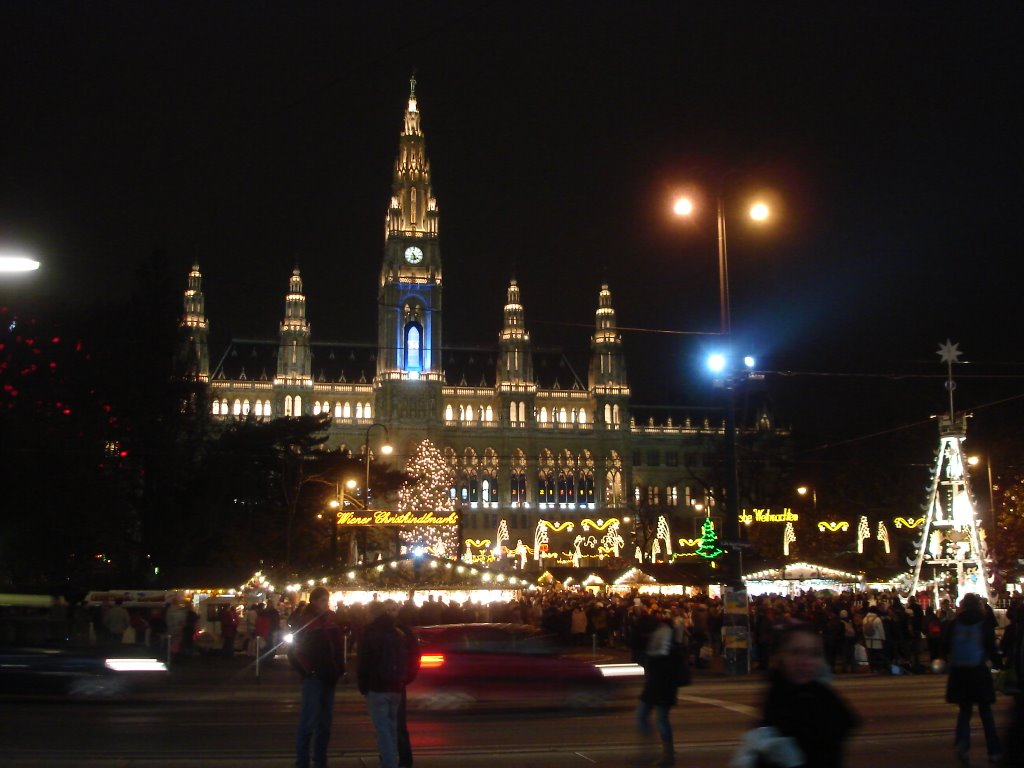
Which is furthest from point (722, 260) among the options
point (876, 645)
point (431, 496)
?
point (431, 496)

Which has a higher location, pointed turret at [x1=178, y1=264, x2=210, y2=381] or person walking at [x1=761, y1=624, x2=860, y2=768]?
pointed turret at [x1=178, y1=264, x2=210, y2=381]

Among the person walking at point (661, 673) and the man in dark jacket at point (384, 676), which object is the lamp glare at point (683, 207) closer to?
the person walking at point (661, 673)

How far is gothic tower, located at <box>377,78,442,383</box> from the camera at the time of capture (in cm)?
9931

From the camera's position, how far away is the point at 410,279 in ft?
329

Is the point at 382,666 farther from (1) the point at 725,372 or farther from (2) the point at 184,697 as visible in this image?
(1) the point at 725,372

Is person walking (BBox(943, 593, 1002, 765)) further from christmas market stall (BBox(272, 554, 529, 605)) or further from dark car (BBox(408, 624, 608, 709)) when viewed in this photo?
christmas market stall (BBox(272, 554, 529, 605))

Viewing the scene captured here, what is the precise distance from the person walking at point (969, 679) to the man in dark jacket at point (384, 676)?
180 inches

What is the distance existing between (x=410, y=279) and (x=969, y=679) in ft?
304

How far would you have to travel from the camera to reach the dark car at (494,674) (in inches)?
584

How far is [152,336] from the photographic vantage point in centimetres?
4194

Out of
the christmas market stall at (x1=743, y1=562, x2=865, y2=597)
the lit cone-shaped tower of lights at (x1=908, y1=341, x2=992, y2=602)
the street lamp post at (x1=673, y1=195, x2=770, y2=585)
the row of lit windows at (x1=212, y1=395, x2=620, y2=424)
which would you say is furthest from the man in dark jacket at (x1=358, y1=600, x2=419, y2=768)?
the row of lit windows at (x1=212, y1=395, x2=620, y2=424)

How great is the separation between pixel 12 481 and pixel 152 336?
11459 mm

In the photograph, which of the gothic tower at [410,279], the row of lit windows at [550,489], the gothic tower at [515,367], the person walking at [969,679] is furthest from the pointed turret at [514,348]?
the person walking at [969,679]

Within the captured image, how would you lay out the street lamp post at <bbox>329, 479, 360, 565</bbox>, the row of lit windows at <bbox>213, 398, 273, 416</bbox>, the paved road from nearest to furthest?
1. the paved road
2. the street lamp post at <bbox>329, 479, 360, 565</bbox>
3. the row of lit windows at <bbox>213, 398, 273, 416</bbox>
